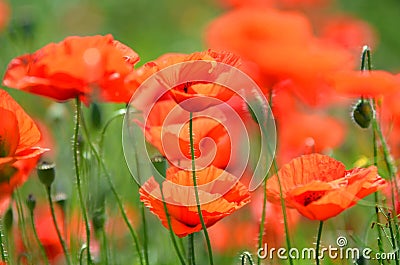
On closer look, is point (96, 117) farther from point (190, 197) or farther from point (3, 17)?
point (3, 17)

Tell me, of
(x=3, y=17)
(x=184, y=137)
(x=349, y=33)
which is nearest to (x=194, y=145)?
(x=184, y=137)

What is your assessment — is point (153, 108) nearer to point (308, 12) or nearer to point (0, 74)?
point (0, 74)

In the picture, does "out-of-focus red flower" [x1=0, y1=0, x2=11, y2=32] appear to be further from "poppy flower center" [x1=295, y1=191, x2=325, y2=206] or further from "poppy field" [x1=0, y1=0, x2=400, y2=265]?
"poppy flower center" [x1=295, y1=191, x2=325, y2=206]

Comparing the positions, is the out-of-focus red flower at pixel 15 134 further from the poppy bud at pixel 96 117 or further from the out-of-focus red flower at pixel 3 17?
the out-of-focus red flower at pixel 3 17

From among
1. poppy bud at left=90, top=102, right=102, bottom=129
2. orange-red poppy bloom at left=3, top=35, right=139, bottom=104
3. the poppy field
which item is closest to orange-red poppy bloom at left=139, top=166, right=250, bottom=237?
the poppy field

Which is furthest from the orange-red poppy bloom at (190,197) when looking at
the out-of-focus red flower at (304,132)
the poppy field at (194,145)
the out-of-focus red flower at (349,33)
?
the out-of-focus red flower at (349,33)
